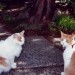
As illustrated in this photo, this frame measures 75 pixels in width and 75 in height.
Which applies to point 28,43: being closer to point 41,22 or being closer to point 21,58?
point 21,58

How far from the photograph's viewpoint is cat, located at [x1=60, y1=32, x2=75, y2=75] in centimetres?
529

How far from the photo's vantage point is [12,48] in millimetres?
5992

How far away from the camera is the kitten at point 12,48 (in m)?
5.80

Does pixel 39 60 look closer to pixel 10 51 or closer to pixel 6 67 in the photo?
pixel 10 51

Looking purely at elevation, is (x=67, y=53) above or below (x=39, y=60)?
above

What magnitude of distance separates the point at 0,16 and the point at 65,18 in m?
2.24

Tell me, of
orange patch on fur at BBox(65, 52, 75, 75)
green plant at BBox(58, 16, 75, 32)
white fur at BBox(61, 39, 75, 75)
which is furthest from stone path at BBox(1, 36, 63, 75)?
green plant at BBox(58, 16, 75, 32)

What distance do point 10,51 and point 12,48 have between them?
0.34 ft

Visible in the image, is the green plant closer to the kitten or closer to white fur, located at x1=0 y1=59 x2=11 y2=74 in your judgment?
the kitten

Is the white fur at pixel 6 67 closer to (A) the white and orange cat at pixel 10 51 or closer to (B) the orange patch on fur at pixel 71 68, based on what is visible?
(A) the white and orange cat at pixel 10 51

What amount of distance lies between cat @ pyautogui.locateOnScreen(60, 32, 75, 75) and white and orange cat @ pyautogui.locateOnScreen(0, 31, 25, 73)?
101cm

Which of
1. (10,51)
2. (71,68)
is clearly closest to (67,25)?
(10,51)

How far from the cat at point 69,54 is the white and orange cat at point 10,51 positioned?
39.8 inches

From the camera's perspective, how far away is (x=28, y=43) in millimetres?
7137
